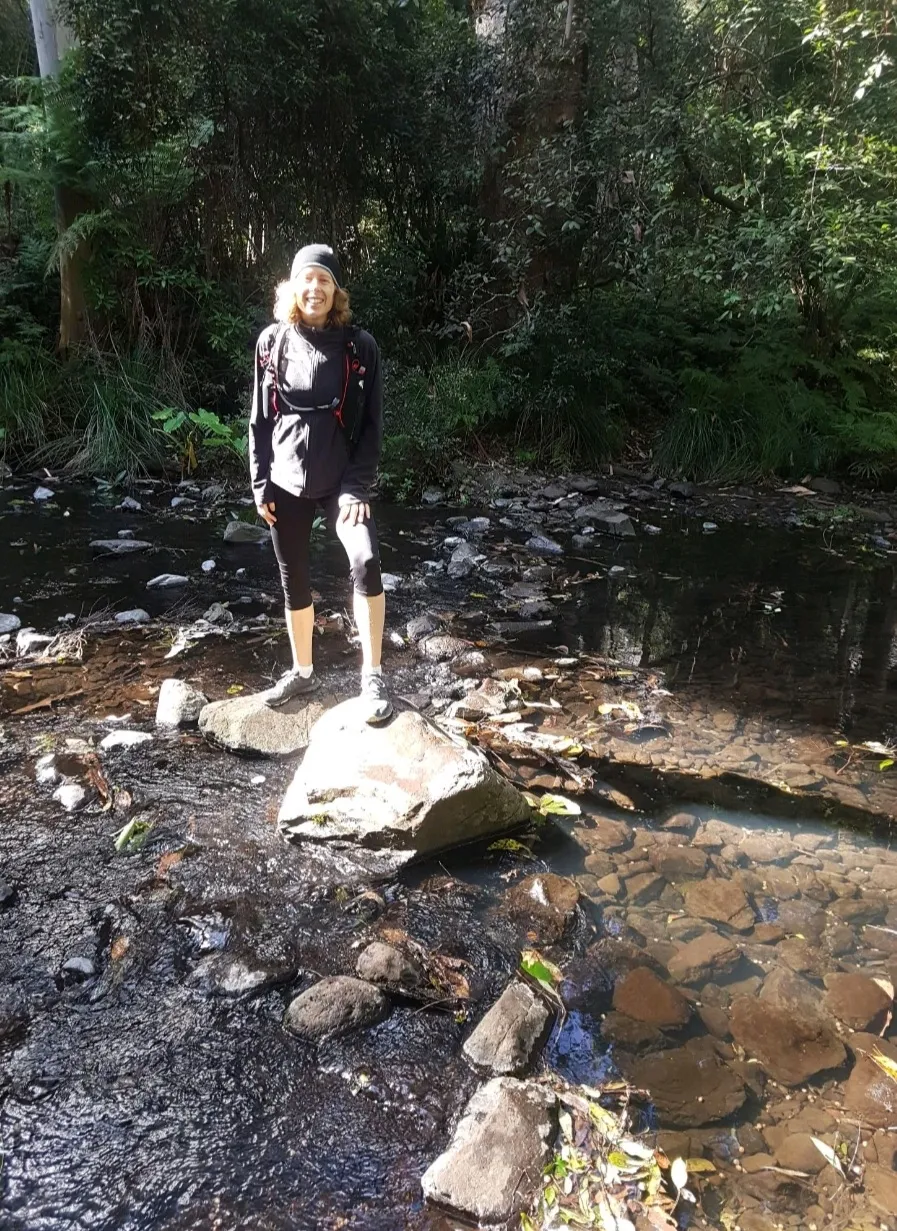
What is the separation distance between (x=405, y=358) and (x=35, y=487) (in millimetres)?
4803

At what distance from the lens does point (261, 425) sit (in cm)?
339

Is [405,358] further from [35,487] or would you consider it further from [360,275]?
[35,487]

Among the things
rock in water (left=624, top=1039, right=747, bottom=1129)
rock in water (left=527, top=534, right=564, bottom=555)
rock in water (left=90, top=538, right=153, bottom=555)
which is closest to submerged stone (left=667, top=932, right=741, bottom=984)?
rock in water (left=624, top=1039, right=747, bottom=1129)

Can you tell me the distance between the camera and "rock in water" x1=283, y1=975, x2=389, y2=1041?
87.4 inches

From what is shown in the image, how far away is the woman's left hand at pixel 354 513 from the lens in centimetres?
331

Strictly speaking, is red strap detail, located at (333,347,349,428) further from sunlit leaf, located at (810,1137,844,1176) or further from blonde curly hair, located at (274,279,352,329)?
sunlit leaf, located at (810,1137,844,1176)

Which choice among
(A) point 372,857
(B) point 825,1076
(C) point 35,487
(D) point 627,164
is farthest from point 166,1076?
(D) point 627,164

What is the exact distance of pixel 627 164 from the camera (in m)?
8.46

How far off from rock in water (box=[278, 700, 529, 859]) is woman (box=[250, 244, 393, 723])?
0.17 meters

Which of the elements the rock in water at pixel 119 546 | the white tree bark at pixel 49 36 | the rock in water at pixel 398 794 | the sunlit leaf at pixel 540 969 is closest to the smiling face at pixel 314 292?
the rock in water at pixel 398 794

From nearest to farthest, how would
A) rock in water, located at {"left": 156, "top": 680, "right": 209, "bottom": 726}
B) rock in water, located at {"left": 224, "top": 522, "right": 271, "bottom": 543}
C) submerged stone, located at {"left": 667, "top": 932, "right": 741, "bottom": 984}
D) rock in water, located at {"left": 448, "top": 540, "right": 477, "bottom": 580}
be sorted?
1. submerged stone, located at {"left": 667, "top": 932, "right": 741, "bottom": 984}
2. rock in water, located at {"left": 156, "top": 680, "right": 209, "bottom": 726}
3. rock in water, located at {"left": 448, "top": 540, "right": 477, "bottom": 580}
4. rock in water, located at {"left": 224, "top": 522, "right": 271, "bottom": 543}

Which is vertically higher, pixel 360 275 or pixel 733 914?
pixel 360 275

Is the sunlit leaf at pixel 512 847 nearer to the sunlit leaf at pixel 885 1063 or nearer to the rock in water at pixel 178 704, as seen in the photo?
the sunlit leaf at pixel 885 1063

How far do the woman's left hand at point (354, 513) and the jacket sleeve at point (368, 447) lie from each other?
2cm
